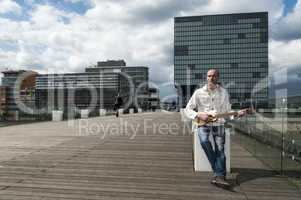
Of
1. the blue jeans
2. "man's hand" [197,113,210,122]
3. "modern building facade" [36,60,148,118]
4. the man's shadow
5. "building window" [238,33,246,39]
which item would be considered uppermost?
"building window" [238,33,246,39]

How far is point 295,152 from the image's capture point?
7496 millimetres

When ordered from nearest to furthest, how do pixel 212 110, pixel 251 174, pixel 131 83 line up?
1. pixel 212 110
2. pixel 251 174
3. pixel 131 83

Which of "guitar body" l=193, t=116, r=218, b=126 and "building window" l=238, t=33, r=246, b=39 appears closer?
"guitar body" l=193, t=116, r=218, b=126

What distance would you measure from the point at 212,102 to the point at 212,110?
132mm

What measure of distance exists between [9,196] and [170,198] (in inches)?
86.8

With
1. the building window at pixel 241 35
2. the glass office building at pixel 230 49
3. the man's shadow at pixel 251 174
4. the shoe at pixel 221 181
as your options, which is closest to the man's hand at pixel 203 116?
the shoe at pixel 221 181

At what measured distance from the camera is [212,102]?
5793 millimetres

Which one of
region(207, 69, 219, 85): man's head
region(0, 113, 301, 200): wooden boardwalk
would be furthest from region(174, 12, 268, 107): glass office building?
region(207, 69, 219, 85): man's head

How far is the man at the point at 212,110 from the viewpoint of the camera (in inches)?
225

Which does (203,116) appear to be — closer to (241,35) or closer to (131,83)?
(241,35)

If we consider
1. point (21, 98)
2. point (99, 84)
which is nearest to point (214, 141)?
point (21, 98)

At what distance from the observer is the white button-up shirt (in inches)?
228

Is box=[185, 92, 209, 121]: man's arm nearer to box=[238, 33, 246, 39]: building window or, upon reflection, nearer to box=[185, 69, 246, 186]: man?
box=[185, 69, 246, 186]: man

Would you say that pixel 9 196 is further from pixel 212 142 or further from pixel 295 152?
pixel 295 152
